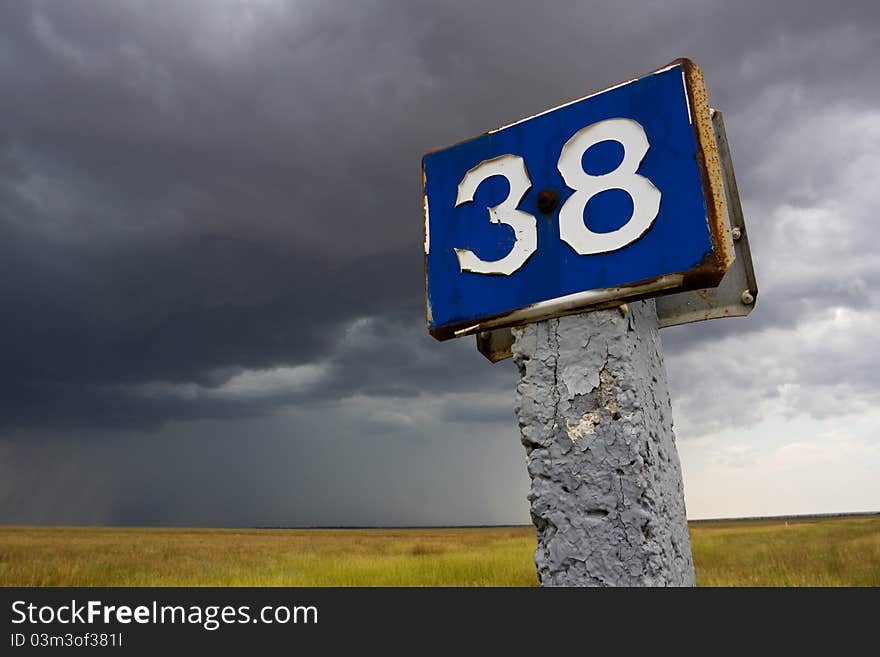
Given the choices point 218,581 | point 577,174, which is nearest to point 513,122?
point 577,174

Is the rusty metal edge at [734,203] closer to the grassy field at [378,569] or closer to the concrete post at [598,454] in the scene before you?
the concrete post at [598,454]

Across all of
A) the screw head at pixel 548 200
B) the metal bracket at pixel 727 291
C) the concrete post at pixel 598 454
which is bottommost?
the concrete post at pixel 598 454

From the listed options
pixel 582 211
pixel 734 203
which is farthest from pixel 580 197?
pixel 734 203

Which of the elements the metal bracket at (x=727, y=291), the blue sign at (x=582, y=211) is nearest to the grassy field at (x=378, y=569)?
the metal bracket at (x=727, y=291)

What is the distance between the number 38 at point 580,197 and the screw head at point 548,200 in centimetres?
5

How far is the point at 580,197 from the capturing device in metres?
2.77

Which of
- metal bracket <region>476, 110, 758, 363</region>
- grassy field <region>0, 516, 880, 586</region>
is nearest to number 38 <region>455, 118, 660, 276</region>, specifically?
metal bracket <region>476, 110, 758, 363</region>

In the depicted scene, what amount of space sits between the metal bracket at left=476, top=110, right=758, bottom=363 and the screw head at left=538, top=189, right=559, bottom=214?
76 cm

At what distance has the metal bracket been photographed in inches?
110

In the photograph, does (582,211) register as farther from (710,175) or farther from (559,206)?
(710,175)

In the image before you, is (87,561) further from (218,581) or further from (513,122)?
(513,122)

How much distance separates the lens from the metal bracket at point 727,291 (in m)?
2.79
